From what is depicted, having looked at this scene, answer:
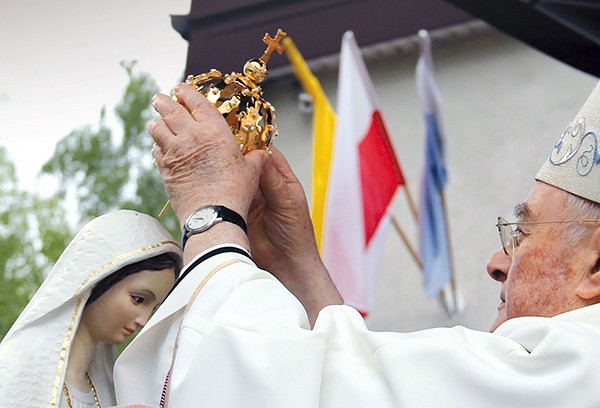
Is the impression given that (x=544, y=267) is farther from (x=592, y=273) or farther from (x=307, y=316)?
(x=307, y=316)

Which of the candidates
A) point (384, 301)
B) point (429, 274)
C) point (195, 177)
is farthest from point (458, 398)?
point (384, 301)

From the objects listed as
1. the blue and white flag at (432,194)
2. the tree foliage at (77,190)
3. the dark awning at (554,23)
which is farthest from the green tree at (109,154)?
the dark awning at (554,23)

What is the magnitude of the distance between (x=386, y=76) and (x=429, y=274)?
3.42 m

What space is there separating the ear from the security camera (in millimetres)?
10766

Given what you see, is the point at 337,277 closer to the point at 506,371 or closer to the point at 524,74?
the point at 506,371

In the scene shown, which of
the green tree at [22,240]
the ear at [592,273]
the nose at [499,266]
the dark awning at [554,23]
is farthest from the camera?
the green tree at [22,240]

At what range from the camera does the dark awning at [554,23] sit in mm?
4586

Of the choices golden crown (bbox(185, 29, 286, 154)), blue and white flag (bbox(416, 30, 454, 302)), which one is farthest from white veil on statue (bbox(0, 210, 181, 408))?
blue and white flag (bbox(416, 30, 454, 302))

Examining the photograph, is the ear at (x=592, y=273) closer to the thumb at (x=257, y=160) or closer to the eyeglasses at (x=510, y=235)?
the eyeglasses at (x=510, y=235)

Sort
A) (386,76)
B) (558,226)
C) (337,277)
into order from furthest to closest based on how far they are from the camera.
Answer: (386,76), (337,277), (558,226)

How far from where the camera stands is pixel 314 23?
1305 cm

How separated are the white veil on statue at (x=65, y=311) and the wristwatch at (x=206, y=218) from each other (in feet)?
0.49

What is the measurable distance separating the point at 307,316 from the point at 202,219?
0.28m

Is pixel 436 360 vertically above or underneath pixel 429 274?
above
